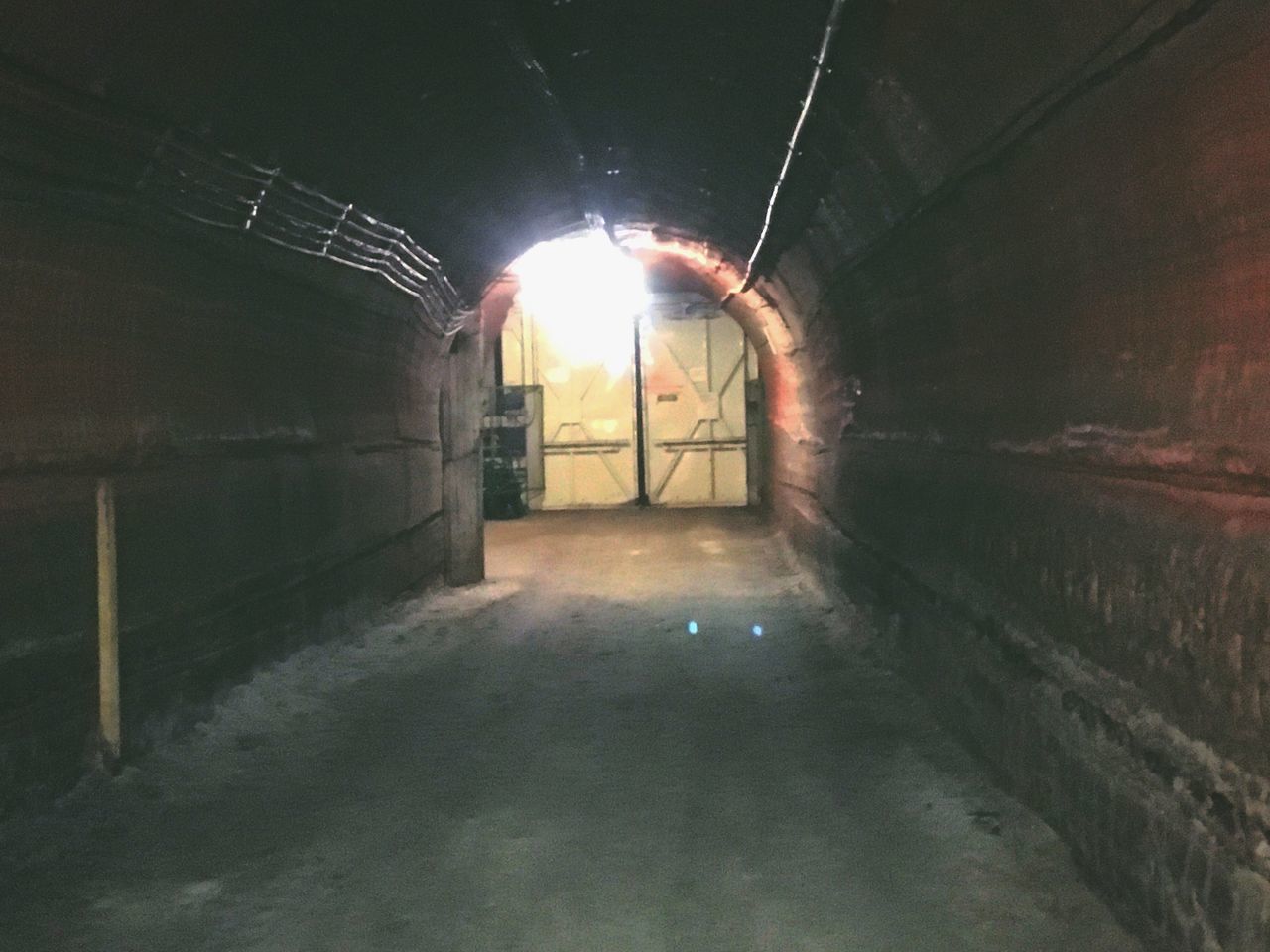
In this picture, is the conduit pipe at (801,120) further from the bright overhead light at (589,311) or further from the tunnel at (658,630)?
the bright overhead light at (589,311)

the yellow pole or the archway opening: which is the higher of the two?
the archway opening

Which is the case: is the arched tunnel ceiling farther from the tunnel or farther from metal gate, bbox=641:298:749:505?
metal gate, bbox=641:298:749:505

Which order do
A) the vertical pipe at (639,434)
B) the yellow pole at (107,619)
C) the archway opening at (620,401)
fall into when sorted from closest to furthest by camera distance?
the yellow pole at (107,619), the archway opening at (620,401), the vertical pipe at (639,434)

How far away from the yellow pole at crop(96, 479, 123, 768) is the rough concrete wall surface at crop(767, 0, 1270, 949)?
334 centimetres

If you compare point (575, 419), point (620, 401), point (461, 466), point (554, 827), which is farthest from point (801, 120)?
point (575, 419)

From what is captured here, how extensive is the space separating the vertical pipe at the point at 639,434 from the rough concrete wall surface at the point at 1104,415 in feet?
42.8

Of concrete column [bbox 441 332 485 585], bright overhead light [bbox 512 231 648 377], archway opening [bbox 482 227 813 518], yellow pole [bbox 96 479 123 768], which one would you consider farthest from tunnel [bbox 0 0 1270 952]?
archway opening [bbox 482 227 813 518]

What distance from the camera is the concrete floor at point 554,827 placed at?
289 cm

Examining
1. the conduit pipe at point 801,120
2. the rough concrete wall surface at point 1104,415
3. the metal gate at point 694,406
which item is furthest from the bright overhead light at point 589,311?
the rough concrete wall surface at point 1104,415

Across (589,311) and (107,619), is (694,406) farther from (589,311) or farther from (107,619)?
(107,619)

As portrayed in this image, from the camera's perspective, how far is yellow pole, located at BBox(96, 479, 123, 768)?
390cm

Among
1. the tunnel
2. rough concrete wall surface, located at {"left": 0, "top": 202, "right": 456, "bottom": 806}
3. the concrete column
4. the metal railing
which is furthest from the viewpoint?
the concrete column

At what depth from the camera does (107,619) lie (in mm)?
3953

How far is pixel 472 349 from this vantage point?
1030cm
